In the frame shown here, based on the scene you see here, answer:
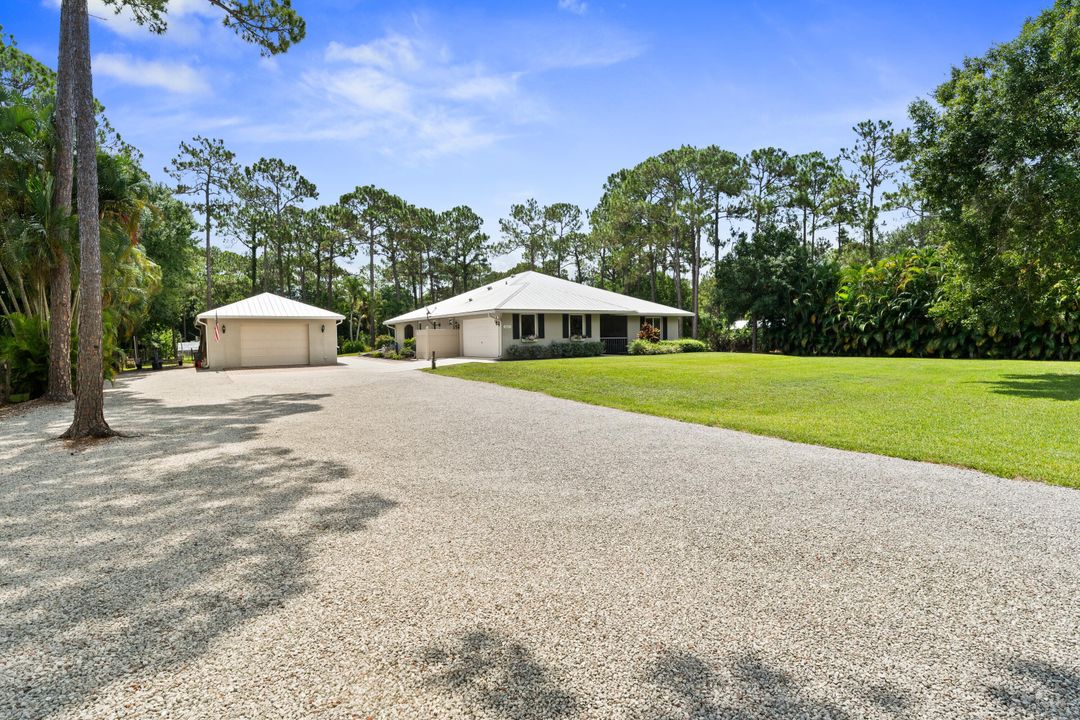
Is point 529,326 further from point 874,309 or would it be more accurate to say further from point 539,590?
point 539,590

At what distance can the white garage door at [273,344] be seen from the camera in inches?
942

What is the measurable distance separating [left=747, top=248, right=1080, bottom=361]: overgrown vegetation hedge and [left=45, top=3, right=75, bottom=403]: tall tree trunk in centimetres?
2018

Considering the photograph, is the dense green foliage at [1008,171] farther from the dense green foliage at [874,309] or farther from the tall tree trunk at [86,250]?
the tall tree trunk at [86,250]

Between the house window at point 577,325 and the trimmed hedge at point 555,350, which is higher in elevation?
the house window at point 577,325

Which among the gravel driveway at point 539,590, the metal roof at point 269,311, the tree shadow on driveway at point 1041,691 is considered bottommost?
the tree shadow on driveway at point 1041,691

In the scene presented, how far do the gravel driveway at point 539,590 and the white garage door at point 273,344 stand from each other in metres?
20.2

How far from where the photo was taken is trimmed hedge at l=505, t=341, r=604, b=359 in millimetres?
23812

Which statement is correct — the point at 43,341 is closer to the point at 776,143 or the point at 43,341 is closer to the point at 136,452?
the point at 136,452

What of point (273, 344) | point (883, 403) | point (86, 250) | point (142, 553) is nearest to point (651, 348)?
point (883, 403)

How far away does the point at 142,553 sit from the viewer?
10.8ft

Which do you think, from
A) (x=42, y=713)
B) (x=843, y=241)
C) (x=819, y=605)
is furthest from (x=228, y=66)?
(x=843, y=241)

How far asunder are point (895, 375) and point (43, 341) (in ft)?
65.9

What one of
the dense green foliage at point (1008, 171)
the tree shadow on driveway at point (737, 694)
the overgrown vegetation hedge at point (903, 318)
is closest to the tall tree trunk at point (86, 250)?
the tree shadow on driveway at point (737, 694)

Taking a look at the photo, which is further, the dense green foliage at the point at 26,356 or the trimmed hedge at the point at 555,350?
the trimmed hedge at the point at 555,350
